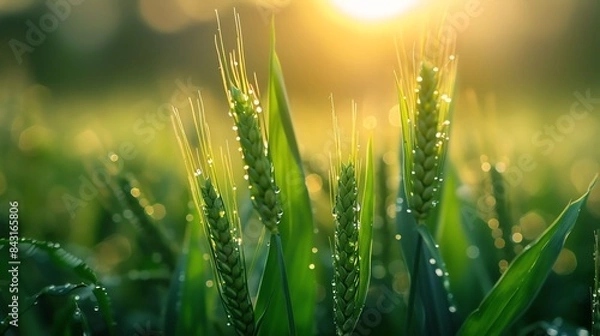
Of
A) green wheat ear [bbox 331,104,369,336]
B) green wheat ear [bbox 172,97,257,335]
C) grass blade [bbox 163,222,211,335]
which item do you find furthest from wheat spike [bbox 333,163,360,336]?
grass blade [bbox 163,222,211,335]

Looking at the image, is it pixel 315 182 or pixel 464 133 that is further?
pixel 464 133

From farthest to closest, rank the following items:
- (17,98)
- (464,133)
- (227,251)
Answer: (17,98) → (464,133) → (227,251)

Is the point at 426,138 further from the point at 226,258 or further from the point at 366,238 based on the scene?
the point at 226,258

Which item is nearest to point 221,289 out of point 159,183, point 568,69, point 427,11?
point 427,11

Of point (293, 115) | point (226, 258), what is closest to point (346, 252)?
point (226, 258)

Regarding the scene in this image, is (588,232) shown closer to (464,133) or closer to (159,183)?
(464,133)

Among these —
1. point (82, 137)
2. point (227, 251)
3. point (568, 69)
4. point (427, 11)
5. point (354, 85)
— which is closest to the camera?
point (227, 251)

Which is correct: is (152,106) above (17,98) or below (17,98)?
above

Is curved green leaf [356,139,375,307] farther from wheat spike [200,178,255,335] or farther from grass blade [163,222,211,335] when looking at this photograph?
grass blade [163,222,211,335]
